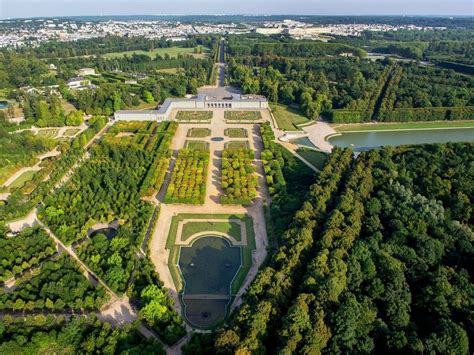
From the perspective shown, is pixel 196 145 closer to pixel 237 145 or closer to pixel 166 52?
pixel 237 145

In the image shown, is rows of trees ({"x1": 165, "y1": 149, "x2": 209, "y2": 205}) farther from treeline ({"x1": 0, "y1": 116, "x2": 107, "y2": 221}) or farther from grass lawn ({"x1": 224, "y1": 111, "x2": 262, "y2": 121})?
grass lawn ({"x1": 224, "y1": 111, "x2": 262, "y2": 121})

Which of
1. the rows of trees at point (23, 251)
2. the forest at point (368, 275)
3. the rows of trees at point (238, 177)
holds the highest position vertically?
the forest at point (368, 275)

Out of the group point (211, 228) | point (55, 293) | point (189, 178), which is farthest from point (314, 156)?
point (55, 293)

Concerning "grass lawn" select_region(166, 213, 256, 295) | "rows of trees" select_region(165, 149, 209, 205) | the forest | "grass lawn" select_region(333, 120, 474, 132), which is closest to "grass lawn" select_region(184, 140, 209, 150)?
"rows of trees" select_region(165, 149, 209, 205)

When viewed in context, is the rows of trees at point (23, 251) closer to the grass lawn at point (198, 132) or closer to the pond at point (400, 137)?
the grass lawn at point (198, 132)

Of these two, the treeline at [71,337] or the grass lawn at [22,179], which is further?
the grass lawn at [22,179]

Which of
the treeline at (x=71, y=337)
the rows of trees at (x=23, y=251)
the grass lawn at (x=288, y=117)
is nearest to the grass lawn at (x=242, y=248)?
the treeline at (x=71, y=337)
